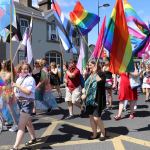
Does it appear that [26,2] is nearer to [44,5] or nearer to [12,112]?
[44,5]

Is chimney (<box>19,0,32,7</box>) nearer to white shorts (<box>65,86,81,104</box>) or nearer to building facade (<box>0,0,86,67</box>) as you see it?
building facade (<box>0,0,86,67</box>)

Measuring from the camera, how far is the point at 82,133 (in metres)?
7.66

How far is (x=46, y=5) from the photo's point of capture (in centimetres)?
3453

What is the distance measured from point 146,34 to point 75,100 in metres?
3.87

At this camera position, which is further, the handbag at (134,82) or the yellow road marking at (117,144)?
the handbag at (134,82)

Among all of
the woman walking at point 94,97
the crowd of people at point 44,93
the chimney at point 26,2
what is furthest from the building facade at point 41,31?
the woman walking at point 94,97

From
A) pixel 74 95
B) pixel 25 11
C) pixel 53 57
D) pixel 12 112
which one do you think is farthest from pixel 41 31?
pixel 12 112

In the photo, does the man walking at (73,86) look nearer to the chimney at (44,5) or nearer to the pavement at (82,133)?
the pavement at (82,133)

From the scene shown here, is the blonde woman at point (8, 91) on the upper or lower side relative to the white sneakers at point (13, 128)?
upper

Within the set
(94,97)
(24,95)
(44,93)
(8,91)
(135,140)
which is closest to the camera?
(24,95)

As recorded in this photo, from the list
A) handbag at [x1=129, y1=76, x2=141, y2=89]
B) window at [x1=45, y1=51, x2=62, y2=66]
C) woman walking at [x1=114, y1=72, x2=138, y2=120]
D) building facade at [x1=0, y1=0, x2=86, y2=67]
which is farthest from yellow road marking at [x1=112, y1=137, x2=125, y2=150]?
window at [x1=45, y1=51, x2=62, y2=66]

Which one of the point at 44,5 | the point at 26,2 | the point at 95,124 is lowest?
the point at 95,124

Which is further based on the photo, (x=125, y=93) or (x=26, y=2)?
(x=26, y=2)

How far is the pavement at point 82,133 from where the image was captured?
21.6ft
